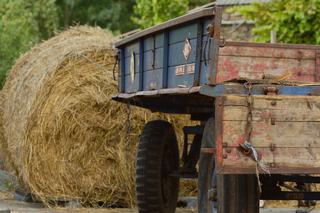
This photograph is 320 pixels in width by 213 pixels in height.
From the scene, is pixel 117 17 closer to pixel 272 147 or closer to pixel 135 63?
pixel 135 63

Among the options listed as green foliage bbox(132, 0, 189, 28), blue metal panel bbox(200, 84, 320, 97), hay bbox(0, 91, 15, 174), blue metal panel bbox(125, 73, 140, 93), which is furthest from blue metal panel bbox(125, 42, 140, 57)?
green foliage bbox(132, 0, 189, 28)

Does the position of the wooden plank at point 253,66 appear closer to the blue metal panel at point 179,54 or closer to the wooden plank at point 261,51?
the wooden plank at point 261,51

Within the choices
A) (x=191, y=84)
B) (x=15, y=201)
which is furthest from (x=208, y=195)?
(x=15, y=201)

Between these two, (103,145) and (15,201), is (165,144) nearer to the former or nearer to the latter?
(103,145)

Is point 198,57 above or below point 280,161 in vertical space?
above

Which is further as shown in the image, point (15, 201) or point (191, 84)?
point (15, 201)

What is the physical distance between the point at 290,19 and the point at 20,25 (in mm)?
7413

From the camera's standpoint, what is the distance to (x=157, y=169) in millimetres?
9820

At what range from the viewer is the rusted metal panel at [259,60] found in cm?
820

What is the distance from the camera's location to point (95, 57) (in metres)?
11.7

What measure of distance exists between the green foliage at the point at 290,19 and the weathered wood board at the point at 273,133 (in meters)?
7.09

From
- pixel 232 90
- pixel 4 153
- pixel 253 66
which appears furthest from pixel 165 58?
pixel 4 153

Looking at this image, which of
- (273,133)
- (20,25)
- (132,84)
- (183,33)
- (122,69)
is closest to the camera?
(273,133)

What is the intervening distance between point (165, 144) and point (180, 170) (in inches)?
15.3
